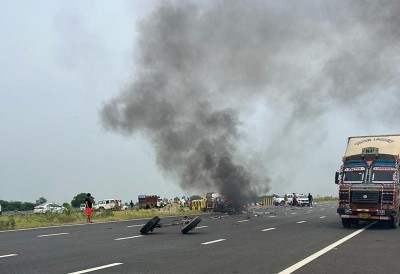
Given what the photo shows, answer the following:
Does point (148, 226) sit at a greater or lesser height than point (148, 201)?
greater

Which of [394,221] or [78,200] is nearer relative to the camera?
[394,221]

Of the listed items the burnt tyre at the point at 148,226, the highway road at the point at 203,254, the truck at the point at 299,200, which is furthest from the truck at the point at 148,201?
the highway road at the point at 203,254

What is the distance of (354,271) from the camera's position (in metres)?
8.93

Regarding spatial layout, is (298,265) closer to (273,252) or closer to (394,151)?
(273,252)

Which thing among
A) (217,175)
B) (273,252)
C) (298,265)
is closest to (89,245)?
(273,252)

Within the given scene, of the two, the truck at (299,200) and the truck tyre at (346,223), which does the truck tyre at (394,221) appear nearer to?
the truck tyre at (346,223)

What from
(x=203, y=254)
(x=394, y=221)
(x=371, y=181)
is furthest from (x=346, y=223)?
(x=203, y=254)

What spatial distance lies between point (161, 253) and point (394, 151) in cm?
1307

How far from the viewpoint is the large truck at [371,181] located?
19.4 metres

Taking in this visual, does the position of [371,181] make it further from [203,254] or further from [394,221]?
[203,254]

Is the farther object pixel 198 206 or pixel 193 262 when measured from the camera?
pixel 198 206

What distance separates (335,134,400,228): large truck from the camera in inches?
763

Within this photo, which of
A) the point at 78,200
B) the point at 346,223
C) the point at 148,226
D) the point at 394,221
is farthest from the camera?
the point at 78,200

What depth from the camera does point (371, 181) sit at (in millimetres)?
19859
